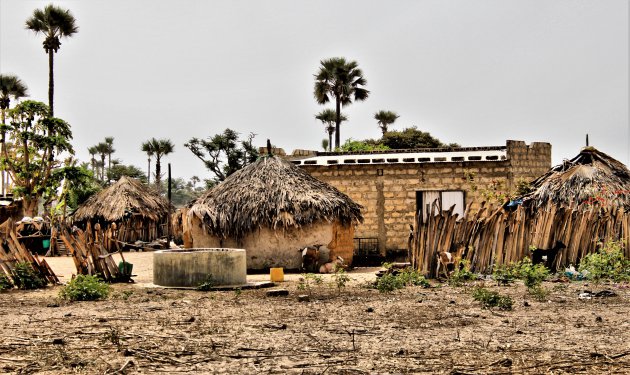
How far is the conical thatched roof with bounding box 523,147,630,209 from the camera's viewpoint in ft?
45.9

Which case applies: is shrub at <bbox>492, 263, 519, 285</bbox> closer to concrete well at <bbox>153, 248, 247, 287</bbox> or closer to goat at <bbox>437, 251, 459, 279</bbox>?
goat at <bbox>437, 251, 459, 279</bbox>

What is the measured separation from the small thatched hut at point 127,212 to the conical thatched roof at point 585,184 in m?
18.4

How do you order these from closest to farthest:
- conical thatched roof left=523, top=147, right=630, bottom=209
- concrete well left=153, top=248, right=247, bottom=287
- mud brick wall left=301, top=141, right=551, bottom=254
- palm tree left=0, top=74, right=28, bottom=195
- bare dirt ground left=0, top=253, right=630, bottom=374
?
bare dirt ground left=0, top=253, right=630, bottom=374 < concrete well left=153, top=248, right=247, bottom=287 < conical thatched roof left=523, top=147, right=630, bottom=209 < mud brick wall left=301, top=141, right=551, bottom=254 < palm tree left=0, top=74, right=28, bottom=195

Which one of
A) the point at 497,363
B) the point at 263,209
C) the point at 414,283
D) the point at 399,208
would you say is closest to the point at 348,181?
the point at 399,208

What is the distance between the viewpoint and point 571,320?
24.1 feet

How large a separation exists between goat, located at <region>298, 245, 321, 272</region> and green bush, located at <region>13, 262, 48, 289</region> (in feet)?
19.0

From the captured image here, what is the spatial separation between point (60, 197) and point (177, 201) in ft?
179

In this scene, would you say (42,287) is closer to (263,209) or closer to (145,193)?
(263,209)

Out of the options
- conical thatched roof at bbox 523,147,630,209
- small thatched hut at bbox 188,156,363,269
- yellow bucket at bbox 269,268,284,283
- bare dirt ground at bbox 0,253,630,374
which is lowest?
bare dirt ground at bbox 0,253,630,374

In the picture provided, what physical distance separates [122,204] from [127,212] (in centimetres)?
39

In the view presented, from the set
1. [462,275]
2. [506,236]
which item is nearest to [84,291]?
[462,275]

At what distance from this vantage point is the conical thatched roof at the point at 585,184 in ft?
45.9

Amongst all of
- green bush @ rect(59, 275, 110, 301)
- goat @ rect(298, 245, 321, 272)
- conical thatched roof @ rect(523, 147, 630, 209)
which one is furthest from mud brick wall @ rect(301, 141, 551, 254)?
green bush @ rect(59, 275, 110, 301)

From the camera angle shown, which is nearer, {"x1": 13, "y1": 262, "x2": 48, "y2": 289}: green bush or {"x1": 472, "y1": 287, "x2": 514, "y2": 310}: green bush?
{"x1": 472, "y1": 287, "x2": 514, "y2": 310}: green bush
